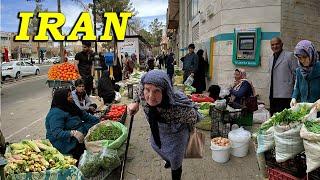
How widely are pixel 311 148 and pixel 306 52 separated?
1625 mm

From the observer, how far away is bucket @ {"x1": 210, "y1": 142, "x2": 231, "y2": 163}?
5168mm

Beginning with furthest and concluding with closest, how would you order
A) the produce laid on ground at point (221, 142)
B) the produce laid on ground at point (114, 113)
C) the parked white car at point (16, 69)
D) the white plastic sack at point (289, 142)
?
the parked white car at point (16, 69), the produce laid on ground at point (114, 113), the produce laid on ground at point (221, 142), the white plastic sack at point (289, 142)

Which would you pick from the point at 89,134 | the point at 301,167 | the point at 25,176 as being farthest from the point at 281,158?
the point at 89,134

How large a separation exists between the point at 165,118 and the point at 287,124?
135 cm

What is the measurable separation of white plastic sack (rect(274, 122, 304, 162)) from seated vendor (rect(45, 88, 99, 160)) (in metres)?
3.08

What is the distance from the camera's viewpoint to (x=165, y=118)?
375 cm

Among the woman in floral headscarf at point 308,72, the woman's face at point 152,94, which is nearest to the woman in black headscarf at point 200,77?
the woman in floral headscarf at point 308,72

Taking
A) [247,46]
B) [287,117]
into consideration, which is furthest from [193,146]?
[247,46]

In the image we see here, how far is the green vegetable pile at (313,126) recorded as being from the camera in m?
2.63

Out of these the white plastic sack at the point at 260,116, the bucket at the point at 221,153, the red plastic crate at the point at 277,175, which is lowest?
the bucket at the point at 221,153

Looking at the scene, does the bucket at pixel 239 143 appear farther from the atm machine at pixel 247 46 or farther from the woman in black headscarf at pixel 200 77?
the woman in black headscarf at pixel 200 77

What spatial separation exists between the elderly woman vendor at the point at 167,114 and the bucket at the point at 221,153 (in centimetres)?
131

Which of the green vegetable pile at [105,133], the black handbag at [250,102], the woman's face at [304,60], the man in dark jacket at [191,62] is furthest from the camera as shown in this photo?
the man in dark jacket at [191,62]

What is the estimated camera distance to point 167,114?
3.73m
